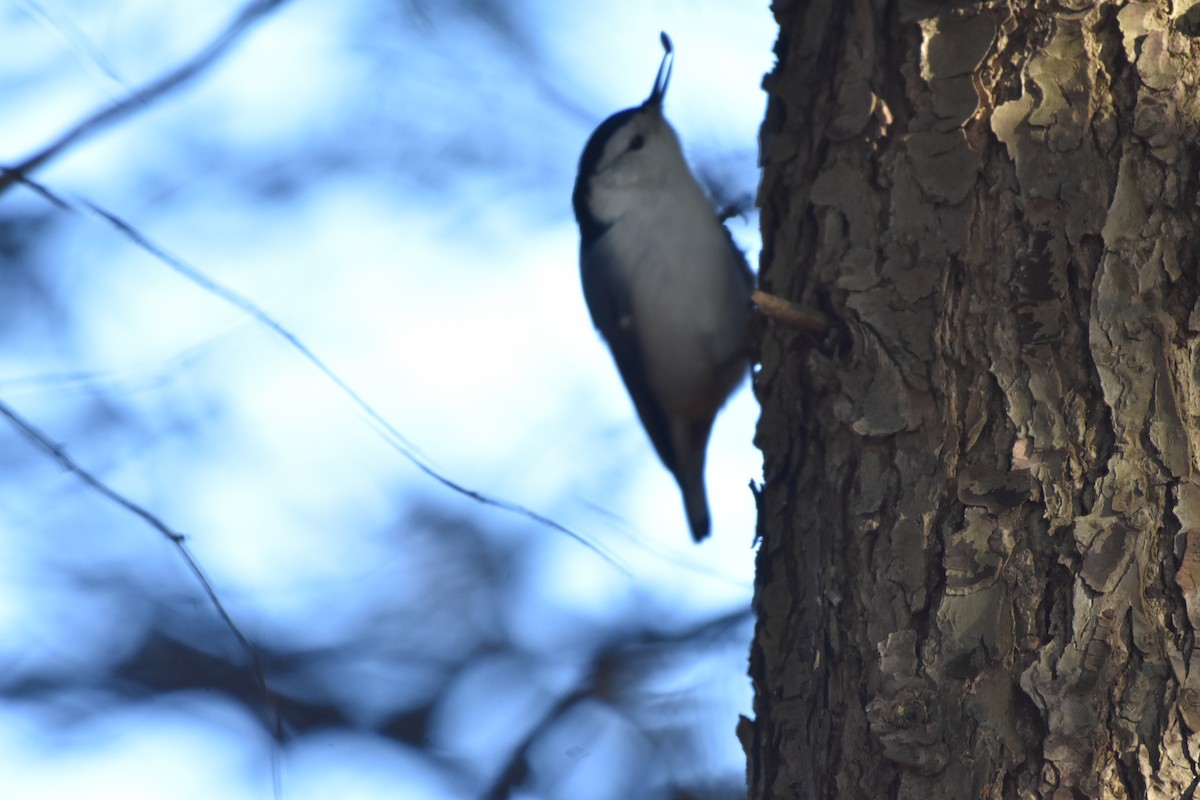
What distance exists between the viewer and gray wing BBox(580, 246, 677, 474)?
7.60ft

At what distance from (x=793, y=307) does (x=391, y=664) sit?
1312 mm

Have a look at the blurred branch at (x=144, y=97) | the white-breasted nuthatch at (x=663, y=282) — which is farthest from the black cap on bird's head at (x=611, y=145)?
the blurred branch at (x=144, y=97)

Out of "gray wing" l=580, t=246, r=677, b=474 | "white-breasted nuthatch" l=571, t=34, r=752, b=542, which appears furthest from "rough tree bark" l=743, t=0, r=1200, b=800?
"gray wing" l=580, t=246, r=677, b=474

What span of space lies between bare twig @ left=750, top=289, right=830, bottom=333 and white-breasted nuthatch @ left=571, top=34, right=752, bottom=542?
0.81 m

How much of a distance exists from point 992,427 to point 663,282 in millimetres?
1123

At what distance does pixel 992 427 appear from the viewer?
1.16 metres

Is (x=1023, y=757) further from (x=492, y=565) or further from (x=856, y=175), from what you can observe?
(x=492, y=565)

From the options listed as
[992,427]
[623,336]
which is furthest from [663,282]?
[992,427]

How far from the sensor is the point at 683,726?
83.2 inches

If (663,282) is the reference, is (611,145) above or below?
above

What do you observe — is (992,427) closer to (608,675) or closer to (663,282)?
(663,282)

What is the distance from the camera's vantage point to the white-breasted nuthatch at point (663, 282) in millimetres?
2193

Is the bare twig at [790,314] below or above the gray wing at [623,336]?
below

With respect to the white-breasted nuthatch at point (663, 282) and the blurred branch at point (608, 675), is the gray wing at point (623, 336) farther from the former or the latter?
the blurred branch at point (608, 675)
